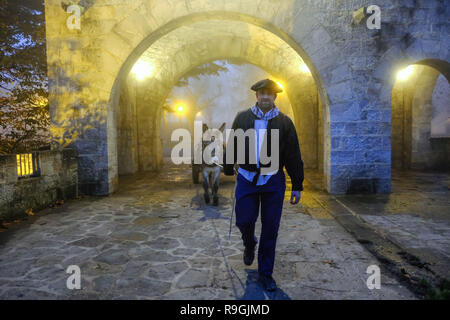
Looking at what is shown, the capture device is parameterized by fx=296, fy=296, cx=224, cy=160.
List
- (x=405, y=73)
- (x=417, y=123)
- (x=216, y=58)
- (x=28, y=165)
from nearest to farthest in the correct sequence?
1. (x=28, y=165)
2. (x=405, y=73)
3. (x=417, y=123)
4. (x=216, y=58)

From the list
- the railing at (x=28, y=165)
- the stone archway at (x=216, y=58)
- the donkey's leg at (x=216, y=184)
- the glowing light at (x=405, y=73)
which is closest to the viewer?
the railing at (x=28, y=165)

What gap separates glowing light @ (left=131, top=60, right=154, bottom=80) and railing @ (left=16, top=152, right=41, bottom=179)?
658cm

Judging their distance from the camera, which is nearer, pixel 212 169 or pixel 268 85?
pixel 268 85

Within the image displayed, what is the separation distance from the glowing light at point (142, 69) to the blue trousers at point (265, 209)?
984 centimetres

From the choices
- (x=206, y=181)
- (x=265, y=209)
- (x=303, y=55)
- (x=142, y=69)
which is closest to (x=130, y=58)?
(x=206, y=181)

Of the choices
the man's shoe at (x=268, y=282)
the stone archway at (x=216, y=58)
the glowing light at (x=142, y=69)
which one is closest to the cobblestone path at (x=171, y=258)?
the man's shoe at (x=268, y=282)

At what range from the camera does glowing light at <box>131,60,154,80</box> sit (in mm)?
11363

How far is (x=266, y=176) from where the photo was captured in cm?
283

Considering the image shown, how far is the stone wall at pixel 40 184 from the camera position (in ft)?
16.5

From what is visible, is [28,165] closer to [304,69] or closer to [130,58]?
[130,58]

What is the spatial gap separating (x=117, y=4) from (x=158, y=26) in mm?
1092

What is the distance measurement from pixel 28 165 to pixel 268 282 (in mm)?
5115

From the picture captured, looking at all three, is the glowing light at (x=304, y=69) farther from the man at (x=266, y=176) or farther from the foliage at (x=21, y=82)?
the man at (x=266, y=176)

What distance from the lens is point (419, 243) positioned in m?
3.76
